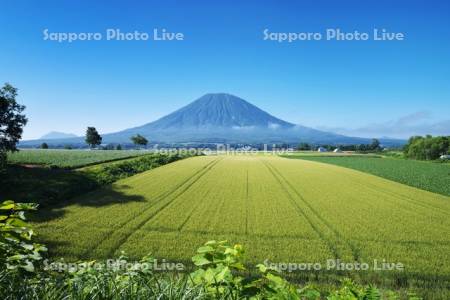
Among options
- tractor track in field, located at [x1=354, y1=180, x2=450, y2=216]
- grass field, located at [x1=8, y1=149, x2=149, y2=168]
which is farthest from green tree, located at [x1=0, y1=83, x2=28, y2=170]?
tractor track in field, located at [x1=354, y1=180, x2=450, y2=216]

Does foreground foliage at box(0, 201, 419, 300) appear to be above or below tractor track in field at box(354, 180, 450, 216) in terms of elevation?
above

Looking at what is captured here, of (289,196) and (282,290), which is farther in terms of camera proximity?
(289,196)

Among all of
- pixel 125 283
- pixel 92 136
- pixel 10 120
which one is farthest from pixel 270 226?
pixel 92 136

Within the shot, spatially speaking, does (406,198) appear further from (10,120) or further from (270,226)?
(10,120)

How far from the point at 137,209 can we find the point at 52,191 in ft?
22.2

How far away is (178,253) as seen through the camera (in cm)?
1185

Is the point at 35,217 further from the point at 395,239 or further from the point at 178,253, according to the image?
the point at 395,239

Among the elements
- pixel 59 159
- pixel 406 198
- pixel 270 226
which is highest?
pixel 59 159

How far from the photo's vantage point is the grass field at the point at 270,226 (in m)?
11.7

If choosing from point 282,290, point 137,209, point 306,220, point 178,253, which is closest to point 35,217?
point 137,209

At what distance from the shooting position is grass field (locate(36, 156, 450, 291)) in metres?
11.7

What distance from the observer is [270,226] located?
52.5 ft

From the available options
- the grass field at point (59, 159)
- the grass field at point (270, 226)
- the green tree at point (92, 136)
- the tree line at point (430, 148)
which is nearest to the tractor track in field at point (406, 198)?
the grass field at point (270, 226)

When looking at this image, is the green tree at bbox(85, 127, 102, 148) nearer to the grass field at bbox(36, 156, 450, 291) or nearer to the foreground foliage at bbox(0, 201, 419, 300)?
the grass field at bbox(36, 156, 450, 291)
